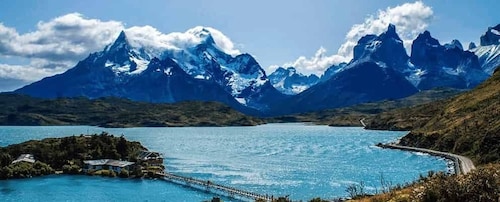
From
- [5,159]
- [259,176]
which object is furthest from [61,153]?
[259,176]

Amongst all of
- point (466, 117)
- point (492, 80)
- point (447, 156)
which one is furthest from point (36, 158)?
point (492, 80)

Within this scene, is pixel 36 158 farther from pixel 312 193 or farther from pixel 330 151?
pixel 330 151

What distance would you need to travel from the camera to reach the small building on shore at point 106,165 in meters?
123

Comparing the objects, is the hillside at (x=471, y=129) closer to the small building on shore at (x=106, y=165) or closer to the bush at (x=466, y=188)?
the small building on shore at (x=106, y=165)

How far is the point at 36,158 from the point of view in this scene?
420 ft

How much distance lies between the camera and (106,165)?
125562mm

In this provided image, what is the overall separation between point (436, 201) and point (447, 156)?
401 feet

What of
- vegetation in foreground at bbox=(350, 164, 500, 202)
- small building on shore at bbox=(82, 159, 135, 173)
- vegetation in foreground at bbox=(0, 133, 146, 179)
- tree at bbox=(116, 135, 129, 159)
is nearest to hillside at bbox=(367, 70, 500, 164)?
small building on shore at bbox=(82, 159, 135, 173)

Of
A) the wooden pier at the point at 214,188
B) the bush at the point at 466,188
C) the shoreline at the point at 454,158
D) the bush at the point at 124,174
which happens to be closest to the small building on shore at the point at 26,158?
the bush at the point at 124,174

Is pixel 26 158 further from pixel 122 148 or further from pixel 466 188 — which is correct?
pixel 466 188

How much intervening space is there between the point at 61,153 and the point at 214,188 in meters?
47.9

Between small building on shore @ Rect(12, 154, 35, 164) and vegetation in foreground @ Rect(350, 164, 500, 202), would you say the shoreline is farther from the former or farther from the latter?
small building on shore @ Rect(12, 154, 35, 164)

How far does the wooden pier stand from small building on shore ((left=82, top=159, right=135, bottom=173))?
8.70 meters

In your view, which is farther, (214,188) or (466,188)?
(214,188)
